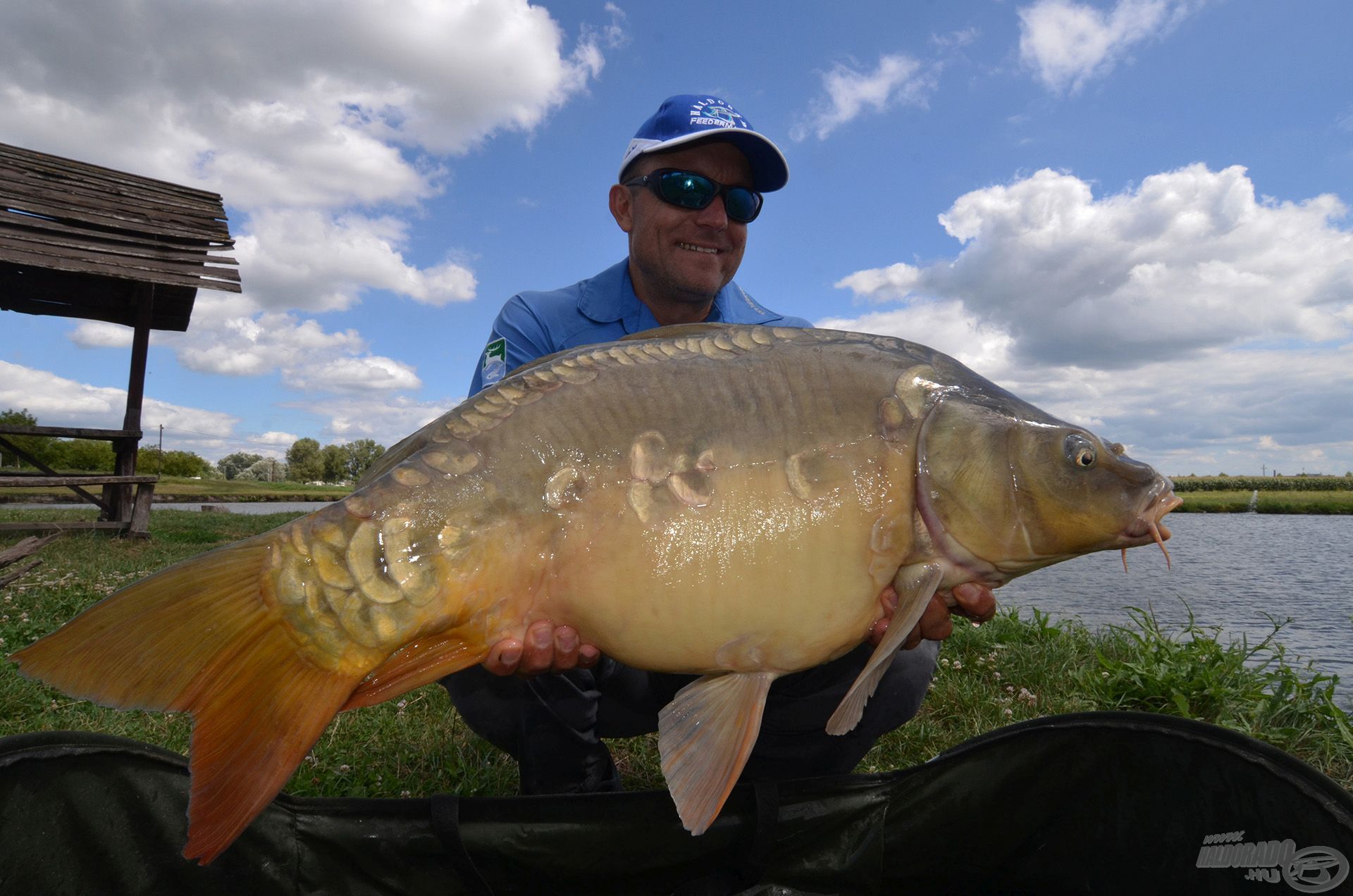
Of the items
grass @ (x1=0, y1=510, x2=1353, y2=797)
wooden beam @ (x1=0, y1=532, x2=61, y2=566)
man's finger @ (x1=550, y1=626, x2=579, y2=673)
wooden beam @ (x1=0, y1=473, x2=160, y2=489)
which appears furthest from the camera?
wooden beam @ (x1=0, y1=473, x2=160, y2=489)

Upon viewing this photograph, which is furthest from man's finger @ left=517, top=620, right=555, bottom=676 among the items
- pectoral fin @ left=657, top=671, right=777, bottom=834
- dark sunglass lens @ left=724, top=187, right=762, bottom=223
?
dark sunglass lens @ left=724, top=187, right=762, bottom=223

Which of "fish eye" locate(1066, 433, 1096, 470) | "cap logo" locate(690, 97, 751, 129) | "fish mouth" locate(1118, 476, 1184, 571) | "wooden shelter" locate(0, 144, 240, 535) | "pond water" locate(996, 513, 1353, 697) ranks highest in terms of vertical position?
"wooden shelter" locate(0, 144, 240, 535)

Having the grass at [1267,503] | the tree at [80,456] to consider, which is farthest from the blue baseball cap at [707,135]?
the tree at [80,456]

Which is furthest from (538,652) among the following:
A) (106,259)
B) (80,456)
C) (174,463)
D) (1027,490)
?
(174,463)

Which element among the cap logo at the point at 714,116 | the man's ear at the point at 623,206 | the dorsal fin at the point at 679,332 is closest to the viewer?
the dorsal fin at the point at 679,332

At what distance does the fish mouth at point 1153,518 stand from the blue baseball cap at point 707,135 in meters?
1.34

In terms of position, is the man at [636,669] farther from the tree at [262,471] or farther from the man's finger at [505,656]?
the tree at [262,471]

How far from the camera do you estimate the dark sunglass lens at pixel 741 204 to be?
2.18 m

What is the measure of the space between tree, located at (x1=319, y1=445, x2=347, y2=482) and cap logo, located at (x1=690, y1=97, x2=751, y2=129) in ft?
174

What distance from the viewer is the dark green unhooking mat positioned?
1.21 meters

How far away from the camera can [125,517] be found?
242 inches

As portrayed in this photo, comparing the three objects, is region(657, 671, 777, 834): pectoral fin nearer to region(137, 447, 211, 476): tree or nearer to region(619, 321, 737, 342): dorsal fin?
region(619, 321, 737, 342): dorsal fin

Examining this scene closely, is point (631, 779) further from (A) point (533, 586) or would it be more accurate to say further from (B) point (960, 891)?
(A) point (533, 586)

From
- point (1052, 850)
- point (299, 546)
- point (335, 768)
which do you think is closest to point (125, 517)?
point (335, 768)
